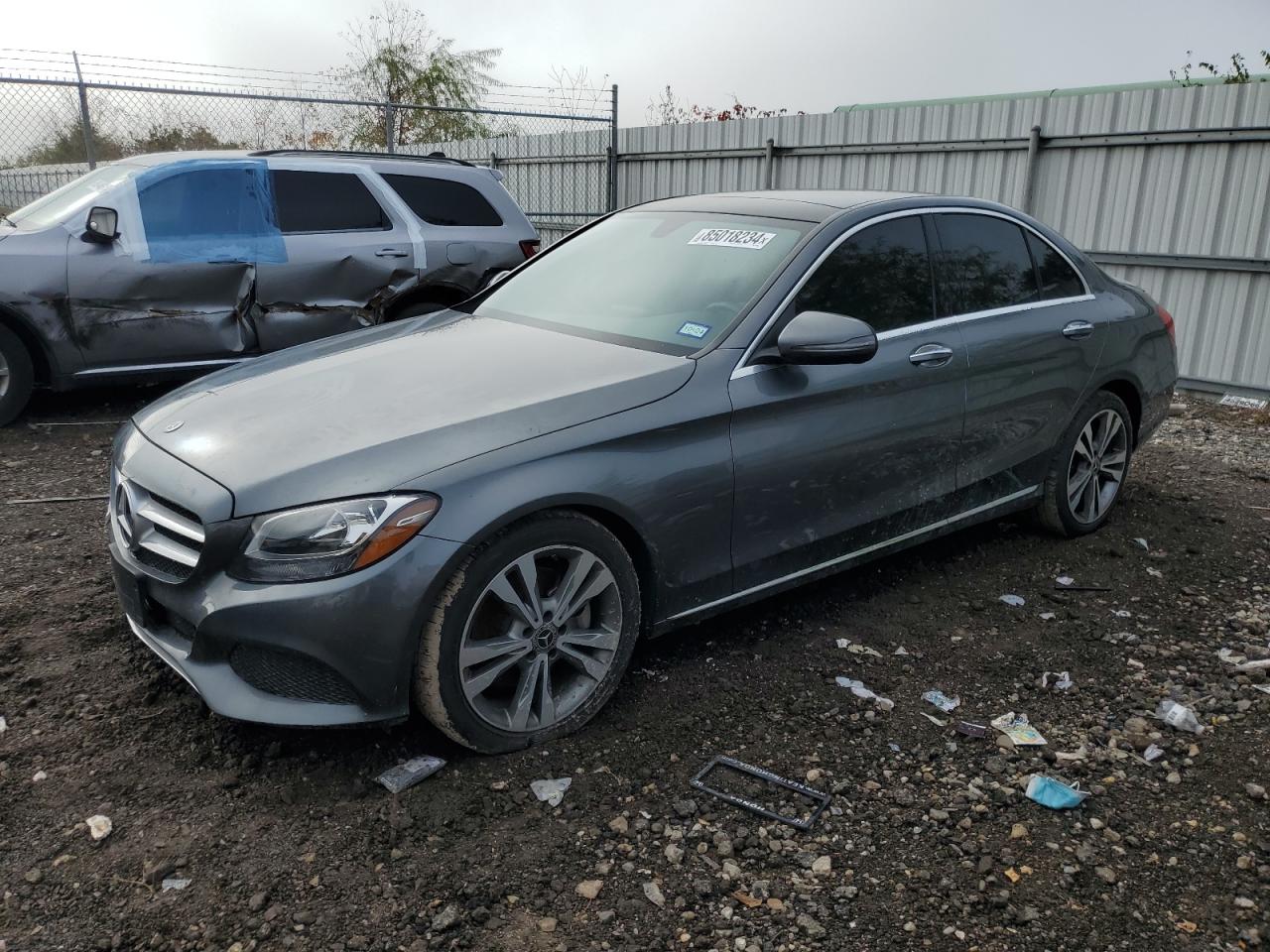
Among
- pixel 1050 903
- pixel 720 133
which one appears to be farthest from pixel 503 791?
pixel 720 133

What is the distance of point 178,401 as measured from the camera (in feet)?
11.5

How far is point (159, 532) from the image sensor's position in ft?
9.87

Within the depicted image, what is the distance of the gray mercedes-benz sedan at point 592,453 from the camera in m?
2.77

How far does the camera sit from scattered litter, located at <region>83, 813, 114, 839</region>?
8.91 ft

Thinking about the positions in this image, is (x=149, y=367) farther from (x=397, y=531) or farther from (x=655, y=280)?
(x=397, y=531)

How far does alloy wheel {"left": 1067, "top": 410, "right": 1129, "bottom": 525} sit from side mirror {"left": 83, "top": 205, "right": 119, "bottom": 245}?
19.5 feet

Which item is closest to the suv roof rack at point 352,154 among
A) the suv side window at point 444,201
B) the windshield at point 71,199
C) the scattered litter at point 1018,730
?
the suv side window at point 444,201

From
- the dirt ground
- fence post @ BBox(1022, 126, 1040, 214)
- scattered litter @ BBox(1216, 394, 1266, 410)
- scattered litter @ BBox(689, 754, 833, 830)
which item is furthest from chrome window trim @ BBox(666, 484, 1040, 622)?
fence post @ BBox(1022, 126, 1040, 214)

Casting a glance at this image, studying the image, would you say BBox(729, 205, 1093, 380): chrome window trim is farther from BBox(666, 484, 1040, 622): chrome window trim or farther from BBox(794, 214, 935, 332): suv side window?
BBox(666, 484, 1040, 622): chrome window trim

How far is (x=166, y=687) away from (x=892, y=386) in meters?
2.81

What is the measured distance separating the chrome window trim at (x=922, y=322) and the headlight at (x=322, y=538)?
130 centimetres

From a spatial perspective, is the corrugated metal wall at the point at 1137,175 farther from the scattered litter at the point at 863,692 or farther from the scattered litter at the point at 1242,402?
the scattered litter at the point at 863,692

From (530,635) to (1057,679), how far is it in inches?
79.2

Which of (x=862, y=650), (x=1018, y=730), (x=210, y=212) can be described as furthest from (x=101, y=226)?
(x=1018, y=730)
